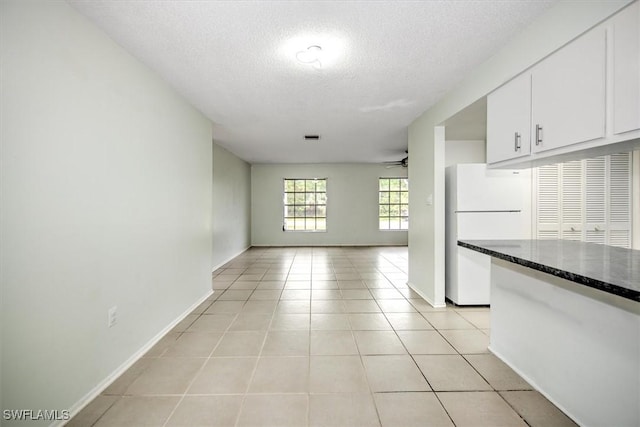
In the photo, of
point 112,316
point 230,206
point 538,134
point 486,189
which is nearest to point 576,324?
point 538,134

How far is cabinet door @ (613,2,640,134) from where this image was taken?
4.35 feet

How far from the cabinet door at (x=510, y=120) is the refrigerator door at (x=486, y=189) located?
Answer: 950 millimetres

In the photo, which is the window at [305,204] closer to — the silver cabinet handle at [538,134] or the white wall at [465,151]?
the white wall at [465,151]

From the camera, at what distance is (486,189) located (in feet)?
11.1

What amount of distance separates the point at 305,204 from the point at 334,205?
2.84 feet

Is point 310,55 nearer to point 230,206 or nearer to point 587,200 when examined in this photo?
point 587,200

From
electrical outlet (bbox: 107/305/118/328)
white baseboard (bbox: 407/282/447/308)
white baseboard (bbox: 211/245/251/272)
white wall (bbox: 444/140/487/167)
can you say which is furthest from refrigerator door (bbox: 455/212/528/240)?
white baseboard (bbox: 211/245/251/272)

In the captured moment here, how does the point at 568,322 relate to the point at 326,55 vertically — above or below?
below

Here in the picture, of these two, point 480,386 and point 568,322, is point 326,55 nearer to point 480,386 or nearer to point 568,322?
point 568,322

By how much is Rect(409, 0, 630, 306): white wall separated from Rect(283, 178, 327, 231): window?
4.40 metres

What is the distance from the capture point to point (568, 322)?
1.64 m

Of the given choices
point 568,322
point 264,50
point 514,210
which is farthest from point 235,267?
point 568,322

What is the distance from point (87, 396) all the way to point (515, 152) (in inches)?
131

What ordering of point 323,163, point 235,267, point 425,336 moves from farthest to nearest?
point 323,163 → point 235,267 → point 425,336
